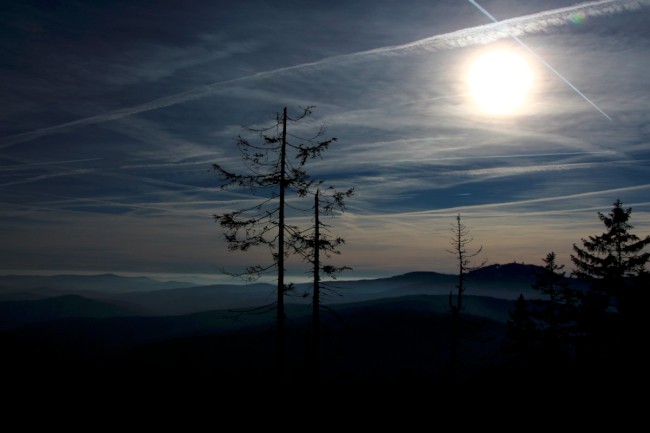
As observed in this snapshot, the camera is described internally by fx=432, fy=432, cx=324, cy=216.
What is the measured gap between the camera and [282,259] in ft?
62.3

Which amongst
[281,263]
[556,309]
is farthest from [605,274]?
[281,263]

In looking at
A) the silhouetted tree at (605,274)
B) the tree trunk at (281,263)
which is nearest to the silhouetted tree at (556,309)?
the silhouetted tree at (605,274)

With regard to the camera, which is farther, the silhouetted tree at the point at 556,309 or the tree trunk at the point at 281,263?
the silhouetted tree at the point at 556,309

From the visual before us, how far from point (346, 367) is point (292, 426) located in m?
132

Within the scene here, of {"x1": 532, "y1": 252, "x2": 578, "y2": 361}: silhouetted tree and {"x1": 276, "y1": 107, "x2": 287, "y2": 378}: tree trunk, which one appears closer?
{"x1": 276, "y1": 107, "x2": 287, "y2": 378}: tree trunk

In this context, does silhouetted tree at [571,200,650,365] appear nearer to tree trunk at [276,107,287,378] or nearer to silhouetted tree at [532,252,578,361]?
silhouetted tree at [532,252,578,361]

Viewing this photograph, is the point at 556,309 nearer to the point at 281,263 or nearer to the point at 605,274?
the point at 605,274

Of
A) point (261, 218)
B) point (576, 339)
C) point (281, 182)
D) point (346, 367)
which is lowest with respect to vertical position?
point (346, 367)

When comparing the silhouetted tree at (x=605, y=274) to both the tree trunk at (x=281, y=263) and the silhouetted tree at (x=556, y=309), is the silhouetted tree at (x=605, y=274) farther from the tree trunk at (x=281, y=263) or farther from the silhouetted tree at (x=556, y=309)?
the tree trunk at (x=281, y=263)

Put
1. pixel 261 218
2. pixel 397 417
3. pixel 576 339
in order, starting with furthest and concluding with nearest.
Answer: pixel 576 339 → pixel 261 218 → pixel 397 417

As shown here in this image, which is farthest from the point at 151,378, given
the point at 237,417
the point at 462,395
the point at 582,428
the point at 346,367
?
the point at 346,367

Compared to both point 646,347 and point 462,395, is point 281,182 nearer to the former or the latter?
point 462,395

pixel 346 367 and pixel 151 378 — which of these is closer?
pixel 151 378

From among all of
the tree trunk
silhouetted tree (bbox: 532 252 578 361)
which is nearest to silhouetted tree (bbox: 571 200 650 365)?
silhouetted tree (bbox: 532 252 578 361)
